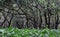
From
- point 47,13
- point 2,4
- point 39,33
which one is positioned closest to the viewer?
point 39,33

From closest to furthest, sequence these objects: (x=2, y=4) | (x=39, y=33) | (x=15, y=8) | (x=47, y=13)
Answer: (x=39, y=33)
(x=2, y=4)
(x=15, y=8)
(x=47, y=13)

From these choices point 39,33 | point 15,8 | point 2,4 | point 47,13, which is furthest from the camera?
point 47,13

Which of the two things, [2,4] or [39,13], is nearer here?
[2,4]

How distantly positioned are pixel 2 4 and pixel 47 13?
3.60m

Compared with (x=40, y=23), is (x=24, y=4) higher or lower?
higher

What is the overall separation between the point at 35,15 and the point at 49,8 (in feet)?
3.62

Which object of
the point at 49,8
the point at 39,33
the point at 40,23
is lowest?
the point at 40,23

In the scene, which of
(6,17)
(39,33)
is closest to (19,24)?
(6,17)

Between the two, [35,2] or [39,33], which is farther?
[35,2]

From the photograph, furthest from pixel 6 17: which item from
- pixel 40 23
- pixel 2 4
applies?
pixel 40 23

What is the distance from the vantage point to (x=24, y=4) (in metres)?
12.7

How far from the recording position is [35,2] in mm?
13141

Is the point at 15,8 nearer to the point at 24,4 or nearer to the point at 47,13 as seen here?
the point at 24,4

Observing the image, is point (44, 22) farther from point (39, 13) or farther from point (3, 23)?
point (3, 23)
